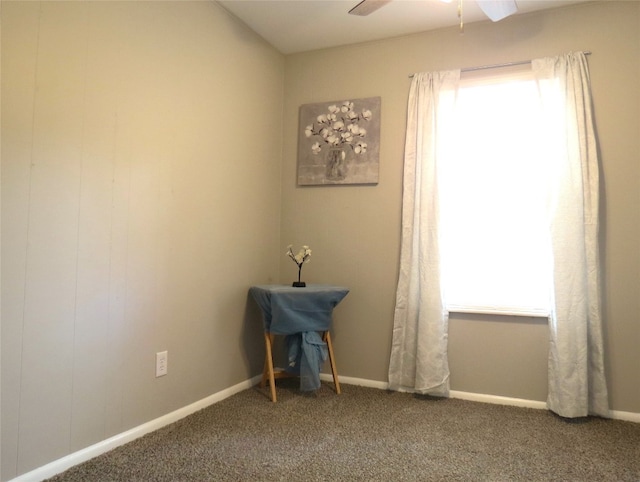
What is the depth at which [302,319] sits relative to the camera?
2.62m

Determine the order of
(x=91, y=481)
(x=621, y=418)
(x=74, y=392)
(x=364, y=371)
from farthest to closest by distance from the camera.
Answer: (x=364, y=371)
(x=621, y=418)
(x=74, y=392)
(x=91, y=481)

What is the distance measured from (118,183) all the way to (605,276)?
2515 millimetres

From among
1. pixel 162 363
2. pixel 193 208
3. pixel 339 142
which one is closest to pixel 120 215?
pixel 193 208

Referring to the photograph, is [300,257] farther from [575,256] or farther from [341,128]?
[575,256]

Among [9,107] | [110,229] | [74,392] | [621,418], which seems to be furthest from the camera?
[621,418]

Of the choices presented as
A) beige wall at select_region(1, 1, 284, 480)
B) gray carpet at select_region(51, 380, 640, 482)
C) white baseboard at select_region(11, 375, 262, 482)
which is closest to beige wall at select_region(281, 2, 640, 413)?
gray carpet at select_region(51, 380, 640, 482)

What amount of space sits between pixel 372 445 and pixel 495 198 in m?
1.58

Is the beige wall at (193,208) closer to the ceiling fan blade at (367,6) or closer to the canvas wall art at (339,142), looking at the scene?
the canvas wall art at (339,142)

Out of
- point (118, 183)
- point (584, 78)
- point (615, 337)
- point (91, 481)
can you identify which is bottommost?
point (91, 481)

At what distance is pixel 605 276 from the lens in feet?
8.08

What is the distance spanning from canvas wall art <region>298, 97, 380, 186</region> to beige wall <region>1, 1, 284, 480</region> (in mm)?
423

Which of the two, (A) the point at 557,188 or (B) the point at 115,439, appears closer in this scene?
(B) the point at 115,439

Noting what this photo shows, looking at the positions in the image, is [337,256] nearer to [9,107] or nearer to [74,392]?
[74,392]

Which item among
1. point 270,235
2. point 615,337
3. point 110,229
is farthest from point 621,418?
point 110,229
